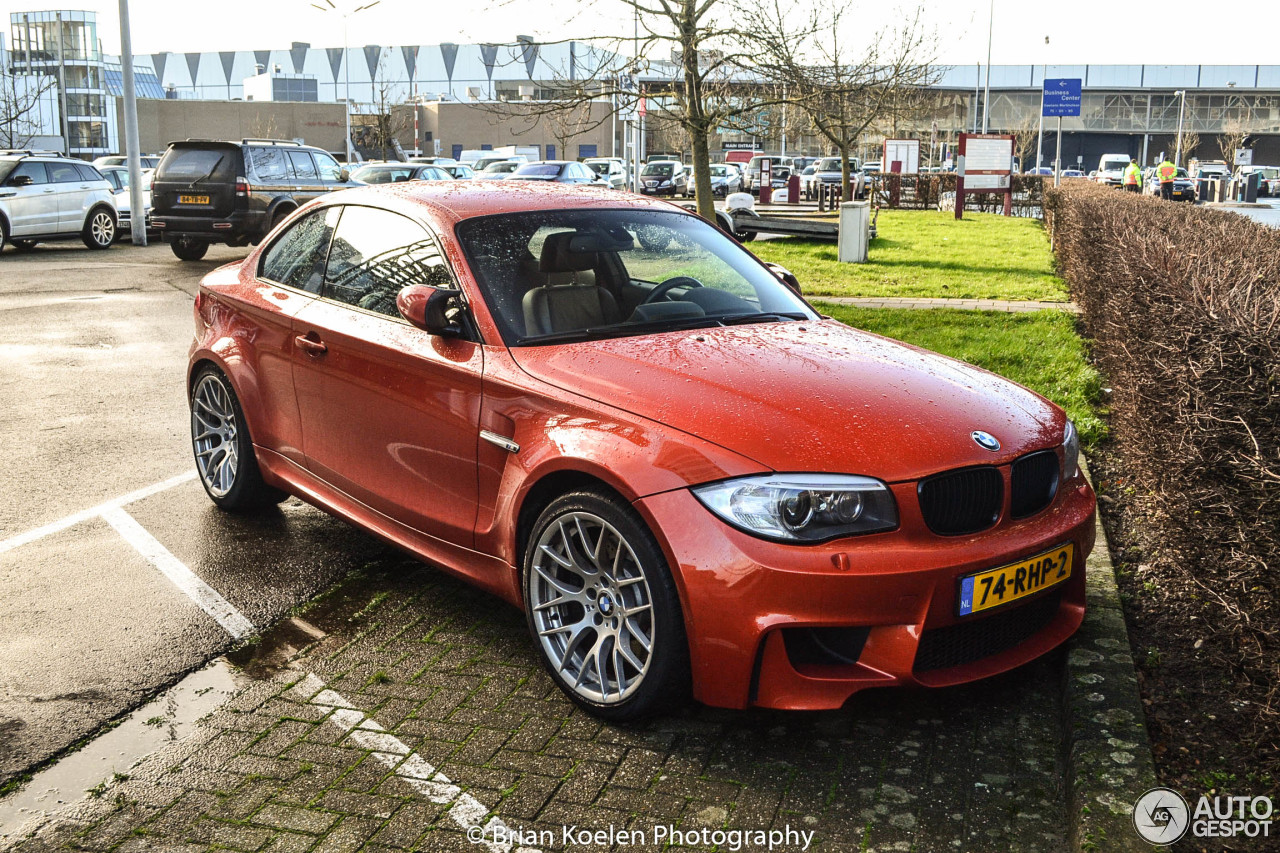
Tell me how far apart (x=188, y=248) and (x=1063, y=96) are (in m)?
30.1

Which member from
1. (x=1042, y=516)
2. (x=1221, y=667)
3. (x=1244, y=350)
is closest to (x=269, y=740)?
(x=1042, y=516)

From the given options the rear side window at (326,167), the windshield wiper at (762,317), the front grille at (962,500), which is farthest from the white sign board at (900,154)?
the front grille at (962,500)

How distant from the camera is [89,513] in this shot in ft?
19.3

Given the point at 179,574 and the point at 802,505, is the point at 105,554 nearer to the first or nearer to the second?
the point at 179,574

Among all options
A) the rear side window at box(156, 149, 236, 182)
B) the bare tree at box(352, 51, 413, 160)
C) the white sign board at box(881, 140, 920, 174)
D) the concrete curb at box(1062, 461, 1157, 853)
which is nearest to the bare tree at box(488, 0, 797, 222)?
the rear side window at box(156, 149, 236, 182)

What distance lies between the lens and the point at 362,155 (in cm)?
7844

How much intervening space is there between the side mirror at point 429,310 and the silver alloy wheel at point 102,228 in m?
20.5

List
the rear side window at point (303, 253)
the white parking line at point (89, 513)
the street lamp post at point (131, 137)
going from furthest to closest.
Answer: the street lamp post at point (131, 137)
the white parking line at point (89, 513)
the rear side window at point (303, 253)

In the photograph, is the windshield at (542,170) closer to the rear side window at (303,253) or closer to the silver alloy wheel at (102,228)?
the silver alloy wheel at (102,228)

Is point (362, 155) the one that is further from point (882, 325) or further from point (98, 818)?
point (98, 818)

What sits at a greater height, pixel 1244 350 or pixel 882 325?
pixel 1244 350

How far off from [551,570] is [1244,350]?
7.45 ft

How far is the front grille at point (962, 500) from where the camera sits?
3357 millimetres

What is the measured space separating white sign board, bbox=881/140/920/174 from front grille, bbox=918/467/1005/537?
1552 inches
